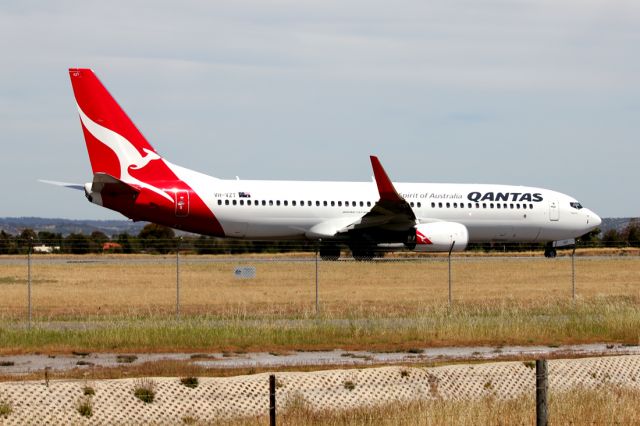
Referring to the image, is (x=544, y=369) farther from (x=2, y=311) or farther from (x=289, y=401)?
(x=2, y=311)

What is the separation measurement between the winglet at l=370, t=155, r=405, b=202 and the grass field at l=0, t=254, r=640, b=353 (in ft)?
8.16

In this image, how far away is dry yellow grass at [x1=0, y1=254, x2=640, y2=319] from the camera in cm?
2730

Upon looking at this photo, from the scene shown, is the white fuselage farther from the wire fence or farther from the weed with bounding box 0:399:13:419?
the weed with bounding box 0:399:13:419

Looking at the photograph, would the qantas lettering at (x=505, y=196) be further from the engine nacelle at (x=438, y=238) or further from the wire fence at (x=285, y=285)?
the engine nacelle at (x=438, y=238)

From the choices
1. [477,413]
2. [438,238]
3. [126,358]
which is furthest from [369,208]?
[477,413]

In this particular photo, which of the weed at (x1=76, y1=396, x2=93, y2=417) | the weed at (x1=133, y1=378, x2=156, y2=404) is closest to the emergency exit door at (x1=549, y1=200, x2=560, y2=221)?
the weed at (x1=133, y1=378, x2=156, y2=404)

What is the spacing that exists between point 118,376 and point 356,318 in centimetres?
980

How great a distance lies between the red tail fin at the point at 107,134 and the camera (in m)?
40.1

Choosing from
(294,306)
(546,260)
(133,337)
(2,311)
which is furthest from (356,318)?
(546,260)

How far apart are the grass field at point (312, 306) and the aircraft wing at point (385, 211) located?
1.55 metres

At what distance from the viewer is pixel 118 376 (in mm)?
15469

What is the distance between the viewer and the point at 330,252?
4388 centimetres

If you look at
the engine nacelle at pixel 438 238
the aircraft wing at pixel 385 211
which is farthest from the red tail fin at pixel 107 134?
the engine nacelle at pixel 438 238

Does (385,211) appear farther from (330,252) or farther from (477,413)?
(477,413)
